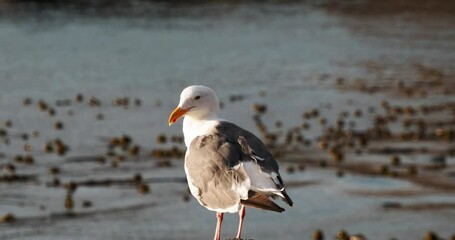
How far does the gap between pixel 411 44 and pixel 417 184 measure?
2747 cm

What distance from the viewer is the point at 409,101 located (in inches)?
1505

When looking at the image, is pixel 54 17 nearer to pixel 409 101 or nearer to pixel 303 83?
pixel 303 83

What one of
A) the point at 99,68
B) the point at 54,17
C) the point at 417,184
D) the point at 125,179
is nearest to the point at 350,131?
the point at 417,184

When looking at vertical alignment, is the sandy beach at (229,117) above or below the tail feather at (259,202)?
below

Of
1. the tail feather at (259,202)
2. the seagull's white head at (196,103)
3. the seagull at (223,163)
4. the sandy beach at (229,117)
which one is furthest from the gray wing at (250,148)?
the sandy beach at (229,117)

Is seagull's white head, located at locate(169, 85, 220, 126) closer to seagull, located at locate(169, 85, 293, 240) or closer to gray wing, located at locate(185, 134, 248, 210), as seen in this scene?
seagull, located at locate(169, 85, 293, 240)

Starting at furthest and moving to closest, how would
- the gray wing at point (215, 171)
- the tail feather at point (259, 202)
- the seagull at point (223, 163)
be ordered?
the gray wing at point (215, 171) → the seagull at point (223, 163) → the tail feather at point (259, 202)

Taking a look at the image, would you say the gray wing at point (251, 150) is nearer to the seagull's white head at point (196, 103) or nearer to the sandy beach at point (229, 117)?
the seagull's white head at point (196, 103)

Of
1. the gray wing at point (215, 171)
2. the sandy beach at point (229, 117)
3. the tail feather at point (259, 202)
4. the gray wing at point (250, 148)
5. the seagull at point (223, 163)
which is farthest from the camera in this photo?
the sandy beach at point (229, 117)

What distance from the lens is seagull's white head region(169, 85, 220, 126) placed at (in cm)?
1112

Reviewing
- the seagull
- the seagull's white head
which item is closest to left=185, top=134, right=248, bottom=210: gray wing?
the seagull

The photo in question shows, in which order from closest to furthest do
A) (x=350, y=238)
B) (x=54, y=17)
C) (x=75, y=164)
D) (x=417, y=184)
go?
(x=350, y=238)
(x=417, y=184)
(x=75, y=164)
(x=54, y=17)

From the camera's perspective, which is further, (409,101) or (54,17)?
(54,17)

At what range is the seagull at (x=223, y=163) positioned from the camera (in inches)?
379
